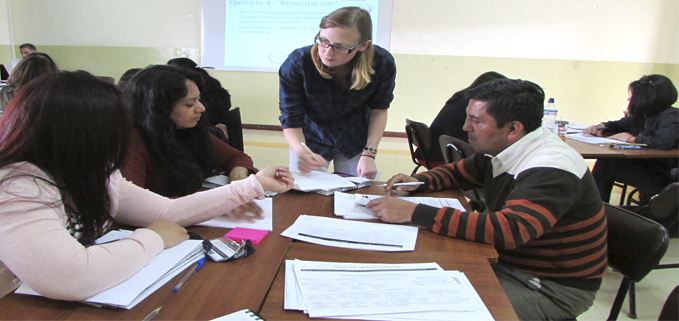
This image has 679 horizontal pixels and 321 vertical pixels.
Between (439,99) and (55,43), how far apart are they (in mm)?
5021

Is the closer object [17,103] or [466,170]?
[17,103]

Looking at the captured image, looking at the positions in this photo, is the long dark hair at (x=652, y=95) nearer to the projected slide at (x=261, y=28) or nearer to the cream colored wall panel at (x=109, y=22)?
the projected slide at (x=261, y=28)

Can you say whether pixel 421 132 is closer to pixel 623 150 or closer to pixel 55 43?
pixel 623 150

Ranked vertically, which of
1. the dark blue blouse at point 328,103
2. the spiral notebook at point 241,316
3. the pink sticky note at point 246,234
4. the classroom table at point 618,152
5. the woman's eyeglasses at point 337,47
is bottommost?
the pink sticky note at point 246,234

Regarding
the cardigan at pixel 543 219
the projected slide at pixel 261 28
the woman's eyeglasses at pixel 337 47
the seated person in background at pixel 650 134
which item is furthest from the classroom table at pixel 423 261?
the projected slide at pixel 261 28

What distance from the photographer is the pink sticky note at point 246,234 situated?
96 centimetres

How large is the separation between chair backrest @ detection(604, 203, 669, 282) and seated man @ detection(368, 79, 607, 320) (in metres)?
0.10

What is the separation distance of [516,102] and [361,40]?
613 millimetres

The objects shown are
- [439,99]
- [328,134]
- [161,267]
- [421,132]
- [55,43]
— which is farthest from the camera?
[55,43]

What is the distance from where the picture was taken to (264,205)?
4.03ft

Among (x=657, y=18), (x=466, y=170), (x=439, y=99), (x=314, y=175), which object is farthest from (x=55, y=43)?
(x=657, y=18)

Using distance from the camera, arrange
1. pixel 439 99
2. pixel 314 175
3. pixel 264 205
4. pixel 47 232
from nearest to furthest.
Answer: pixel 47 232 < pixel 264 205 < pixel 314 175 < pixel 439 99

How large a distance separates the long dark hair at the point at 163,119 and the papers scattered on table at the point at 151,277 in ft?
1.77

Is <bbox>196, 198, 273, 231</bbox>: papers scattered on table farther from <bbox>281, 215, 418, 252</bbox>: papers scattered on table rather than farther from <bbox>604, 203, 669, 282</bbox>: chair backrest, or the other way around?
<bbox>604, 203, 669, 282</bbox>: chair backrest
